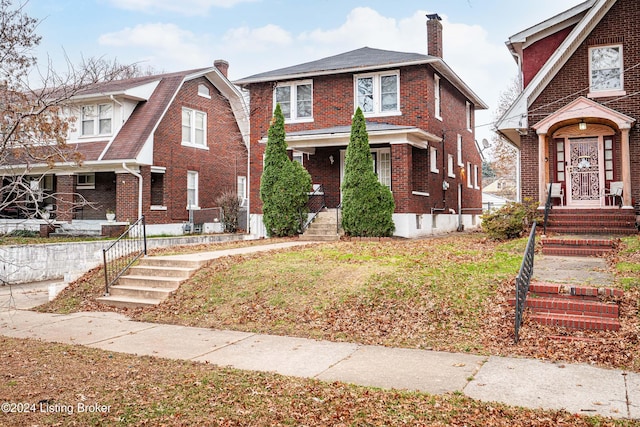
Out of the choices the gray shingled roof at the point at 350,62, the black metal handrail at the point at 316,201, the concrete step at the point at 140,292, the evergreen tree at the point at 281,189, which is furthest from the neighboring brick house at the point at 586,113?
the concrete step at the point at 140,292

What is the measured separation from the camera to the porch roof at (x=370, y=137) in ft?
60.5

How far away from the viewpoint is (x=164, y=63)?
43906 mm

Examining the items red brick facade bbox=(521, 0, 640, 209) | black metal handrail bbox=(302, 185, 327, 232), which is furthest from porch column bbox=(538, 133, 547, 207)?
black metal handrail bbox=(302, 185, 327, 232)

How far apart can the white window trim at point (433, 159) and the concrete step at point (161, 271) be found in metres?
12.8

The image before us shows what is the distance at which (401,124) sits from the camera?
66.2 feet

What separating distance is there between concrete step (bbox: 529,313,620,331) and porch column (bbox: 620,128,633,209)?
8.77 metres

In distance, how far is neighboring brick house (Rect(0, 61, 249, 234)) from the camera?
69.3 feet

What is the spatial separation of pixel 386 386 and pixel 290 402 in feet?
Result: 3.67

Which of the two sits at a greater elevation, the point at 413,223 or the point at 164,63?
the point at 164,63

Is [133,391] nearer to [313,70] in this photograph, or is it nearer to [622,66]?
[622,66]

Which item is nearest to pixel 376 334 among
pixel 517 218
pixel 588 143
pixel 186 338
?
pixel 186 338

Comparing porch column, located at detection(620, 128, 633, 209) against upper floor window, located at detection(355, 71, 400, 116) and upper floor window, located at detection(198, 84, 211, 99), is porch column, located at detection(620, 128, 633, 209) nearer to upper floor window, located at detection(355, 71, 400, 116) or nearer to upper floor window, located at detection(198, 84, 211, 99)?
upper floor window, located at detection(355, 71, 400, 116)

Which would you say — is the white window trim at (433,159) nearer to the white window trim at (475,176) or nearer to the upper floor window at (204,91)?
the white window trim at (475,176)

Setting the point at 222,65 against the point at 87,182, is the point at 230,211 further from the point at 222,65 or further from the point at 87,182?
the point at 222,65
